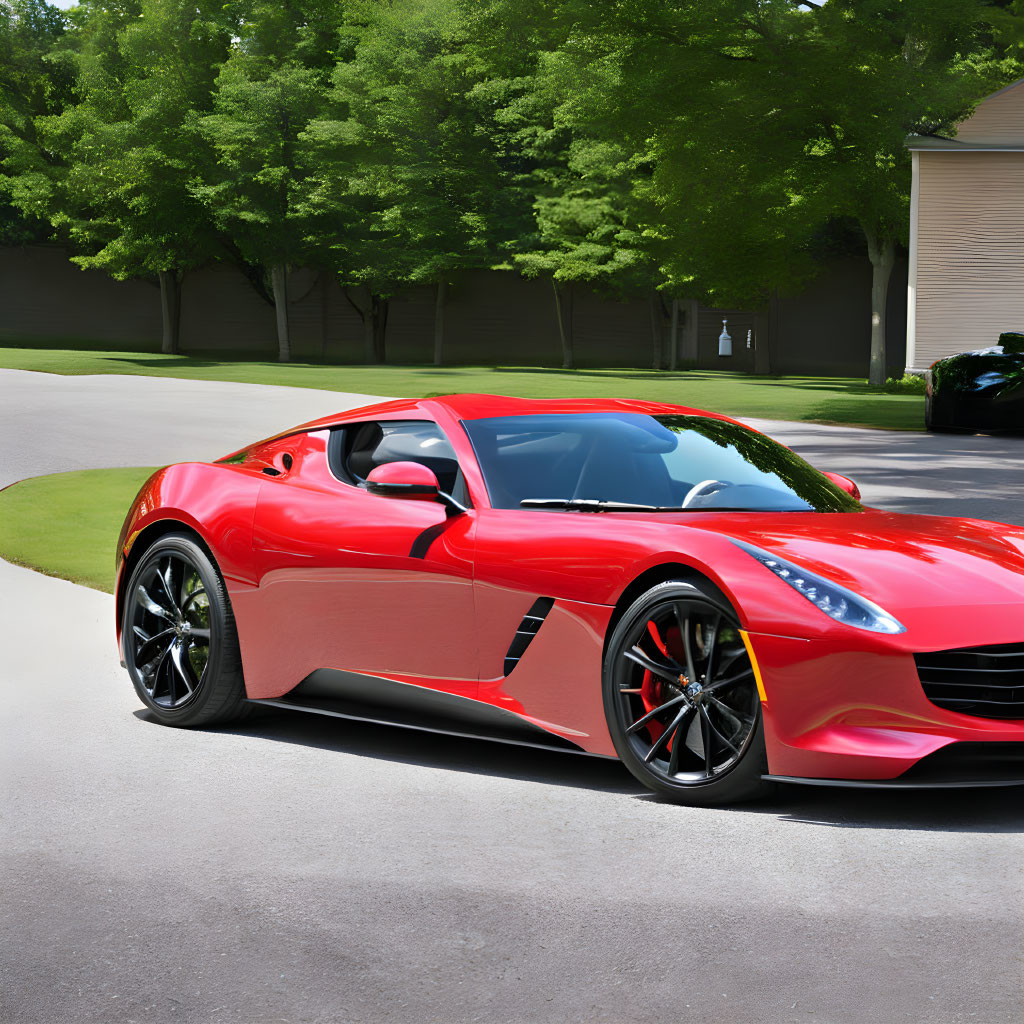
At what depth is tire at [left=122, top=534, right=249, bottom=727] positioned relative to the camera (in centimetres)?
621

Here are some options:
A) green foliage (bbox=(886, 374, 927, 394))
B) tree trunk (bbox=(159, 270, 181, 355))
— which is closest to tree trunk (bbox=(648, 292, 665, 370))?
tree trunk (bbox=(159, 270, 181, 355))

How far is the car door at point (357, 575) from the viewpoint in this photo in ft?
18.0

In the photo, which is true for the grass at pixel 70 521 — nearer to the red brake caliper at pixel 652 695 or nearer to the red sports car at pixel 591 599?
the red sports car at pixel 591 599

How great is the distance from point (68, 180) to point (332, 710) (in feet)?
171

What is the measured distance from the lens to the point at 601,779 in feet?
17.6

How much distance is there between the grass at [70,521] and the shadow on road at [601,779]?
383 centimetres

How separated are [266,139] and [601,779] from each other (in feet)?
162

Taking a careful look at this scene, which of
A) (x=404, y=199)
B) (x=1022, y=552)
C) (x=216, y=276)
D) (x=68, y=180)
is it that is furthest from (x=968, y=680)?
(x=216, y=276)

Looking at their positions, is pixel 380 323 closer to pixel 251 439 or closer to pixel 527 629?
pixel 251 439

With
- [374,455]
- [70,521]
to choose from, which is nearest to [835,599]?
[374,455]

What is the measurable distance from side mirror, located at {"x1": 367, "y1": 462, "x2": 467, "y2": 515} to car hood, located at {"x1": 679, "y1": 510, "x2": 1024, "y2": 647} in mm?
A: 994

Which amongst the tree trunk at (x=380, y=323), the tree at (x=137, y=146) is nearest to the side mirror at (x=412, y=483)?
the tree at (x=137, y=146)

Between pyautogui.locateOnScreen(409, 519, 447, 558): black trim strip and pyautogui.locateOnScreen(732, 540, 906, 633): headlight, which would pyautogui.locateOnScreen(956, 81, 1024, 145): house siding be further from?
pyautogui.locateOnScreen(732, 540, 906, 633): headlight

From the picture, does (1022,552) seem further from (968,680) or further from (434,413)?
(434,413)
